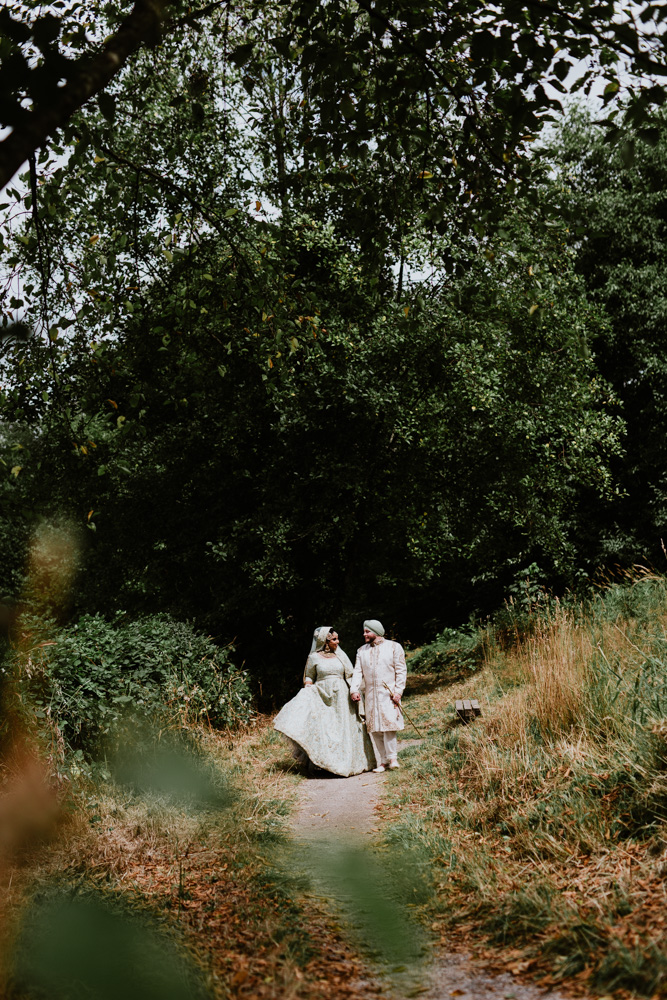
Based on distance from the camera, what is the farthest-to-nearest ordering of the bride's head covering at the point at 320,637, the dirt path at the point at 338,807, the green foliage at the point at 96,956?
the bride's head covering at the point at 320,637, the dirt path at the point at 338,807, the green foliage at the point at 96,956

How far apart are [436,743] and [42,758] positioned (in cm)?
470

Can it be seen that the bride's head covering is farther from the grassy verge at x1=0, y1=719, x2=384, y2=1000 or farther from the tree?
the tree

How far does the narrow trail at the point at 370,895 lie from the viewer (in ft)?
12.4

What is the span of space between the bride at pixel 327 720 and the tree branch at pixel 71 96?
24.9 feet

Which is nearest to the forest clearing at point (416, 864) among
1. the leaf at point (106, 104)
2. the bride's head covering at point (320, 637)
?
the bride's head covering at point (320, 637)

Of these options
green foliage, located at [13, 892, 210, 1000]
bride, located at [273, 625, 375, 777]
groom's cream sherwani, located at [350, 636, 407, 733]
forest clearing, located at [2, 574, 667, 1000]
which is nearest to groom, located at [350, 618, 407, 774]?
groom's cream sherwani, located at [350, 636, 407, 733]

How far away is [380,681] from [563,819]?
477 cm

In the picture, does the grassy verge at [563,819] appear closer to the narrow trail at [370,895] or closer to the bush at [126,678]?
the narrow trail at [370,895]

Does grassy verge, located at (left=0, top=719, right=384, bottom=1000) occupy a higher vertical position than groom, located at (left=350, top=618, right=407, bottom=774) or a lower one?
lower

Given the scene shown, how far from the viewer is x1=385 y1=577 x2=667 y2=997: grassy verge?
12.9 feet

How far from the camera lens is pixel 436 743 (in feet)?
31.1

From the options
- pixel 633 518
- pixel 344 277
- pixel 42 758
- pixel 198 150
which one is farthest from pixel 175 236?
pixel 633 518

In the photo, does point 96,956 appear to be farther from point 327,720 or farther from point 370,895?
point 327,720

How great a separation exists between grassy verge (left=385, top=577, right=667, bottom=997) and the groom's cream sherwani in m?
0.90
